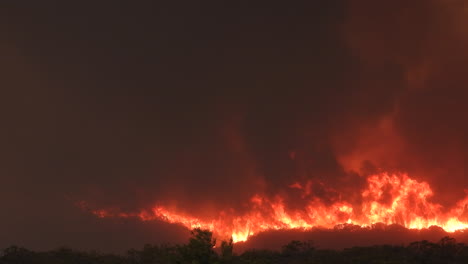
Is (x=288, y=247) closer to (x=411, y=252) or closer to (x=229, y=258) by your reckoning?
(x=411, y=252)

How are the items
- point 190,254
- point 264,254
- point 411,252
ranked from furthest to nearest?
point 264,254 → point 411,252 → point 190,254

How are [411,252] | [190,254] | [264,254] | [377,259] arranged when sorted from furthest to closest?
[264,254] → [411,252] → [377,259] → [190,254]

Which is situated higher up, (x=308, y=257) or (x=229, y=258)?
(x=308, y=257)

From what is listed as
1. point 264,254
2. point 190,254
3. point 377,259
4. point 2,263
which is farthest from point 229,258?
point 2,263

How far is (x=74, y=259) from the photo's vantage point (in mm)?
70875

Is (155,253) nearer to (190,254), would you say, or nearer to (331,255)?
(331,255)

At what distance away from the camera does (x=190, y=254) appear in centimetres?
3581

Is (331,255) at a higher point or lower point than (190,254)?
higher

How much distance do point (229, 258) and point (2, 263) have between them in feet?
133

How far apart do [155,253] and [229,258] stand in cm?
3938

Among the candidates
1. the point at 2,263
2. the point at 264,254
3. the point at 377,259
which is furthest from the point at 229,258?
the point at 2,263

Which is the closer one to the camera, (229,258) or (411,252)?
(229,258)

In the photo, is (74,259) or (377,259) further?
(74,259)

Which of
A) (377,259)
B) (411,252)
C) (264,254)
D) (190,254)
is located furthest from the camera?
(264,254)
